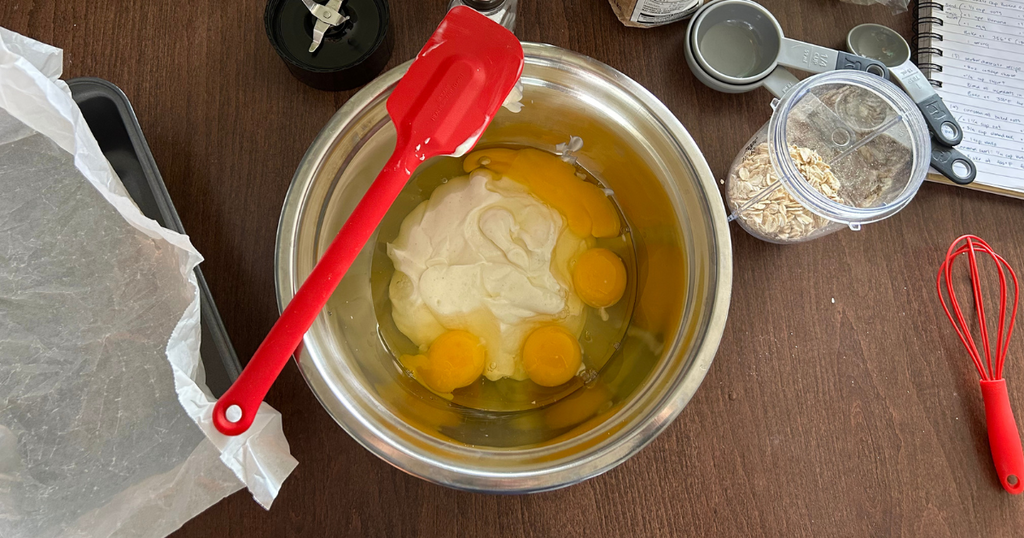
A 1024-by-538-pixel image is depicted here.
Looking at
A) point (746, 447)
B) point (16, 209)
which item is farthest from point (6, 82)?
point (746, 447)

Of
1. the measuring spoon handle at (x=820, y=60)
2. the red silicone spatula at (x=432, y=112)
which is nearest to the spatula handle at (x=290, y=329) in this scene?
the red silicone spatula at (x=432, y=112)

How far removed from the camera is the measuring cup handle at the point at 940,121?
0.71 m

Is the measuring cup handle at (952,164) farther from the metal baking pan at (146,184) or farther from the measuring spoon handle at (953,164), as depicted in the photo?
the metal baking pan at (146,184)

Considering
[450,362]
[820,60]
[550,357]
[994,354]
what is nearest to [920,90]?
[820,60]

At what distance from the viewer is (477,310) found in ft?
2.36

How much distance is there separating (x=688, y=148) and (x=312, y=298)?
1.33 ft

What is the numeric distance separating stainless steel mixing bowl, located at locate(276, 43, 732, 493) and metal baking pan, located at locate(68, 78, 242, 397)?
150 mm

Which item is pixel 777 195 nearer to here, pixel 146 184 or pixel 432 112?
pixel 432 112

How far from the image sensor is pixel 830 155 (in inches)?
28.6

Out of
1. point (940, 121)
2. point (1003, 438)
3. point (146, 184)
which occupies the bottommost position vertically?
A: point (1003, 438)

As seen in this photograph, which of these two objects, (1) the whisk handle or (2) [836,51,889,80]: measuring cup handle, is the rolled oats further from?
(1) the whisk handle

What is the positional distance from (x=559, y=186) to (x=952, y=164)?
1.65 feet

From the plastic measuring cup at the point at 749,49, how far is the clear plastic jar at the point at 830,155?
0.13 feet

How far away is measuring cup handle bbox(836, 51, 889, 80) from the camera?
715mm
